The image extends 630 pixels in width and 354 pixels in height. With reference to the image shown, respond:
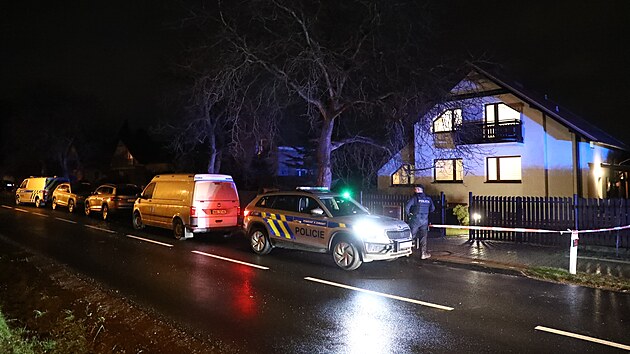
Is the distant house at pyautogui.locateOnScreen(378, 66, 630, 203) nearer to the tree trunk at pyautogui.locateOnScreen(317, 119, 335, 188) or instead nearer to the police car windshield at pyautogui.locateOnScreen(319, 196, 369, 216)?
the tree trunk at pyautogui.locateOnScreen(317, 119, 335, 188)

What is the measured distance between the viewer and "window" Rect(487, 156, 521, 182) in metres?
21.7

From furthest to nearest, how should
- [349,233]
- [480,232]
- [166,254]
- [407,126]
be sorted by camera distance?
[407,126]
[480,232]
[166,254]
[349,233]

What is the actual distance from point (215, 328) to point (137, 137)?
61.1m

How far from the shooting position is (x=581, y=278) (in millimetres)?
9125

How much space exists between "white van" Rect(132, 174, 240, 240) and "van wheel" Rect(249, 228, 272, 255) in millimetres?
2737

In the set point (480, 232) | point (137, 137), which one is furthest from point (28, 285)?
point (137, 137)

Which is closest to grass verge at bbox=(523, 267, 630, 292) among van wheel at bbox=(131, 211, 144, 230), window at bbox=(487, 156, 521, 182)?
window at bbox=(487, 156, 521, 182)

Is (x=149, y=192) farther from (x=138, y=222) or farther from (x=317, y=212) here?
(x=317, y=212)

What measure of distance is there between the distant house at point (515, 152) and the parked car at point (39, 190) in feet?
69.2

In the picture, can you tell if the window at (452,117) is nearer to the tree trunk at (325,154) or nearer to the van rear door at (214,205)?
the tree trunk at (325,154)

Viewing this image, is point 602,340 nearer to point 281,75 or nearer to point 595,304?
point 595,304

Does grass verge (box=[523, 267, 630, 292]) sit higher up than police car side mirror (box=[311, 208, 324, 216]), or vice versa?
police car side mirror (box=[311, 208, 324, 216])

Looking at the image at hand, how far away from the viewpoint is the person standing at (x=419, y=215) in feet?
37.4

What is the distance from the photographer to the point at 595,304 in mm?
7430
